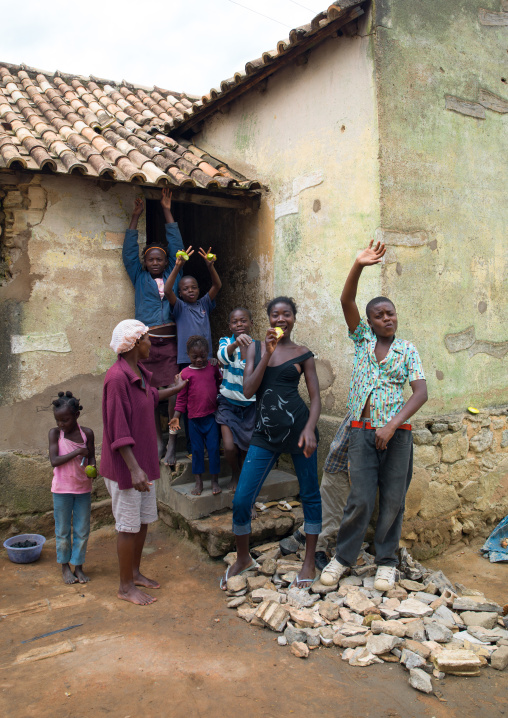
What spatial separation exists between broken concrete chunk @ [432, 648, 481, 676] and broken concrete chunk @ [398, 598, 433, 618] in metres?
0.43

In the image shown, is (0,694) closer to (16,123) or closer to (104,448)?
(104,448)

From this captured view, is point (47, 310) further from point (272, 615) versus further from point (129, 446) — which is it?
point (272, 615)

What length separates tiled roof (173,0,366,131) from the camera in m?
4.30

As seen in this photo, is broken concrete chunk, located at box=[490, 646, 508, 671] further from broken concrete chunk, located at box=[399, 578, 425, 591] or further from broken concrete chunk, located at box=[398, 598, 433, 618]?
broken concrete chunk, located at box=[399, 578, 425, 591]

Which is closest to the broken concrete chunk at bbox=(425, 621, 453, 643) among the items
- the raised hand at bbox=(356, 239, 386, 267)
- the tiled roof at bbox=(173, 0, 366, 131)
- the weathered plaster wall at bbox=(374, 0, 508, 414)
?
the weathered plaster wall at bbox=(374, 0, 508, 414)

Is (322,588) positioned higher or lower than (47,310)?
lower

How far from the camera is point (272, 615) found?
11.5 feet

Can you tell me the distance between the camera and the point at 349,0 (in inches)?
166

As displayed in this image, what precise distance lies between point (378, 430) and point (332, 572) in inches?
42.2

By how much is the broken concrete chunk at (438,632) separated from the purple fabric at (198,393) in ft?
7.58

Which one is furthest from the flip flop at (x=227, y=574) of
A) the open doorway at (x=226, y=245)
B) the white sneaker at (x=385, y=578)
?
the open doorway at (x=226, y=245)

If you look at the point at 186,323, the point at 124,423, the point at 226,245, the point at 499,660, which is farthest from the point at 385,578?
the point at 226,245

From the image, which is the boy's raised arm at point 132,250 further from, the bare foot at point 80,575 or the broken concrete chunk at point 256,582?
the broken concrete chunk at point 256,582

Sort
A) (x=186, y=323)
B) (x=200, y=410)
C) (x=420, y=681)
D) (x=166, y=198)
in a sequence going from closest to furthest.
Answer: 1. (x=420, y=681)
2. (x=200, y=410)
3. (x=186, y=323)
4. (x=166, y=198)
